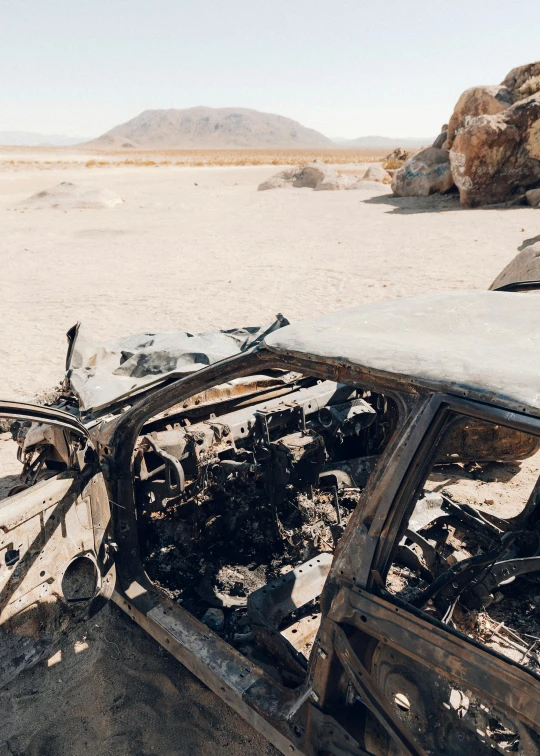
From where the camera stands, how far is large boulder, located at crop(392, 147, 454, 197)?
67.0 ft

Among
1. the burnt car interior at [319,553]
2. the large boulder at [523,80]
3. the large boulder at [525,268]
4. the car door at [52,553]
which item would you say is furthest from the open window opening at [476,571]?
the large boulder at [523,80]

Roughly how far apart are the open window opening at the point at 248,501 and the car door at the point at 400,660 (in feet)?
2.98

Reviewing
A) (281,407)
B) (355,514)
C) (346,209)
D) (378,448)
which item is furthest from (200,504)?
(346,209)

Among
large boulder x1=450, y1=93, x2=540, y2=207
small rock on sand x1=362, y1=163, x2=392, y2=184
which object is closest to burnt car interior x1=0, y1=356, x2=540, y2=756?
large boulder x1=450, y1=93, x2=540, y2=207

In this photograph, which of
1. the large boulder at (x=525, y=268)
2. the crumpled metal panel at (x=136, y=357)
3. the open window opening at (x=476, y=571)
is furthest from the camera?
the large boulder at (x=525, y=268)

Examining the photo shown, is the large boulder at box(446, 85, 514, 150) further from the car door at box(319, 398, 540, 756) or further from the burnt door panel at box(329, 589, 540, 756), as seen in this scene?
the burnt door panel at box(329, 589, 540, 756)

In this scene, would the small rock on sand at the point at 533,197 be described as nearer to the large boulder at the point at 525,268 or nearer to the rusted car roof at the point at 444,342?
the large boulder at the point at 525,268

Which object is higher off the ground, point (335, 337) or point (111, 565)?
point (335, 337)

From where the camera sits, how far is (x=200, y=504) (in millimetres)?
3588

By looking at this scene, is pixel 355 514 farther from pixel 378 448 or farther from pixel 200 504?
pixel 378 448

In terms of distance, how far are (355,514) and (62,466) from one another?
2.50 metres

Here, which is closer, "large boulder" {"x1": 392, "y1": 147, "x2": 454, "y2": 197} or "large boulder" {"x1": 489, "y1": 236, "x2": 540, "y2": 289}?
"large boulder" {"x1": 489, "y1": 236, "x2": 540, "y2": 289}

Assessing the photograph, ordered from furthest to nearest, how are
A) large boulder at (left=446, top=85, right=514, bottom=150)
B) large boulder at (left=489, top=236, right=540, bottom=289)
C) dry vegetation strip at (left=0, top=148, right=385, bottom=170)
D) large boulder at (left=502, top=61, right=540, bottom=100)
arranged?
1. dry vegetation strip at (left=0, top=148, right=385, bottom=170)
2. large boulder at (left=446, top=85, right=514, bottom=150)
3. large boulder at (left=502, top=61, right=540, bottom=100)
4. large boulder at (left=489, top=236, right=540, bottom=289)

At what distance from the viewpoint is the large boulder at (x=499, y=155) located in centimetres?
1702
